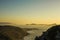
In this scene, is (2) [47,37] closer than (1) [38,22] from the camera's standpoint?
Yes

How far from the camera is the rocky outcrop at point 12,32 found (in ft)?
Answer: 6.63

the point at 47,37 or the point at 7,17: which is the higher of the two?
the point at 7,17

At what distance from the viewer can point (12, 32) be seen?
2.12 metres

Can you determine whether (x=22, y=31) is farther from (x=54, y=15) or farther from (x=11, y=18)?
(x=54, y=15)

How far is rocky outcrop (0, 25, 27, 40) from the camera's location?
2022 millimetres

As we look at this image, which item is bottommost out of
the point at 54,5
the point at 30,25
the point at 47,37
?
the point at 47,37

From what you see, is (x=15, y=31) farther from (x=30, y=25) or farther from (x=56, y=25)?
(x=56, y=25)

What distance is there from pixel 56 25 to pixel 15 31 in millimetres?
480

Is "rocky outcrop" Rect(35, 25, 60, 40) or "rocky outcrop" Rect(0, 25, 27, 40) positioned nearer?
"rocky outcrop" Rect(35, 25, 60, 40)

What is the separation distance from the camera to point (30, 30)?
2.21m

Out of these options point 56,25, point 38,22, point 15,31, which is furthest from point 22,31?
point 56,25

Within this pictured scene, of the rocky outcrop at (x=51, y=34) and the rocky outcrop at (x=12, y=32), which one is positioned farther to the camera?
the rocky outcrop at (x=12, y=32)

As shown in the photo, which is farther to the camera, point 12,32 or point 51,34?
point 12,32

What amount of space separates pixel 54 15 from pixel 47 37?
345 mm
